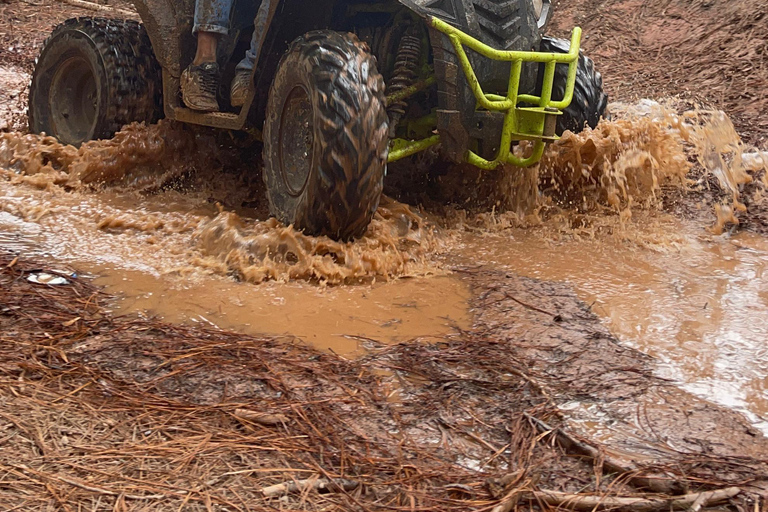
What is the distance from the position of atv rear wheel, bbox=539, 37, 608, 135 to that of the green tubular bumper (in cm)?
34

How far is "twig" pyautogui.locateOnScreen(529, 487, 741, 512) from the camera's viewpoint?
171cm

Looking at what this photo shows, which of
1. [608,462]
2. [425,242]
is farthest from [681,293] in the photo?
[608,462]

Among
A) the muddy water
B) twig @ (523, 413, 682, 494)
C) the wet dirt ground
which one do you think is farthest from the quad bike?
twig @ (523, 413, 682, 494)

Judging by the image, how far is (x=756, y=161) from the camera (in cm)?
487

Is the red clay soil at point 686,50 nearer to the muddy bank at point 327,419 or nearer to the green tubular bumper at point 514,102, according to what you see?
the green tubular bumper at point 514,102

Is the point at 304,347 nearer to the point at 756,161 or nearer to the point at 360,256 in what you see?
the point at 360,256

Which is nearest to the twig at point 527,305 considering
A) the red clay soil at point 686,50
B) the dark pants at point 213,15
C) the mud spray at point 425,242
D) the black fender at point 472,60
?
the mud spray at point 425,242

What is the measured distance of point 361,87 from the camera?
10.7ft

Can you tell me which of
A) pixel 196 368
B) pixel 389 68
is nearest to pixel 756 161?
pixel 389 68

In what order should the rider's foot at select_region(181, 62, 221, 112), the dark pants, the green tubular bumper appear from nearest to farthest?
the green tubular bumper → the dark pants → the rider's foot at select_region(181, 62, 221, 112)

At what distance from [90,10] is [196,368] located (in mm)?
9743

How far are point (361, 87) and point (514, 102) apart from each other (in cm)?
76

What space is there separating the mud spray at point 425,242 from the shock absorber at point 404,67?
0.55 meters

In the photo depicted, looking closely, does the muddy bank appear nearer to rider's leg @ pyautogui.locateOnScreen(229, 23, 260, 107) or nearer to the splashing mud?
the splashing mud
